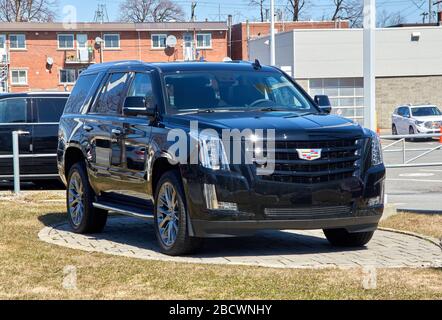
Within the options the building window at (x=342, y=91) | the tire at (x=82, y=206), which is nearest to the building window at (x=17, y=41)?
the building window at (x=342, y=91)

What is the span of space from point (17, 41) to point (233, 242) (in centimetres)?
7068

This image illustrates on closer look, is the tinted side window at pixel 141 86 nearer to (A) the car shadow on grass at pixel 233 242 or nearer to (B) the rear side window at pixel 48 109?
(A) the car shadow on grass at pixel 233 242

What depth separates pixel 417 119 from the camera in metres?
40.6

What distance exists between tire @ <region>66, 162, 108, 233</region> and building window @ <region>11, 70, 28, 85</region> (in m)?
67.7

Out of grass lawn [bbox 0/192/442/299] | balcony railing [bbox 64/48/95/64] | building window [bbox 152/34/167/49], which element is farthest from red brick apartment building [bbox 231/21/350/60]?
grass lawn [bbox 0/192/442/299]

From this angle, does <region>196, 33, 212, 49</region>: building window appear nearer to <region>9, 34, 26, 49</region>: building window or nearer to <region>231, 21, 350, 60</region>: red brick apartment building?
<region>231, 21, 350, 60</region>: red brick apartment building

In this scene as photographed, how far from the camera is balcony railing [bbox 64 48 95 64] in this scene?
77.1 meters

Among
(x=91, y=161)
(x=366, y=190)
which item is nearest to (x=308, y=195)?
(x=366, y=190)

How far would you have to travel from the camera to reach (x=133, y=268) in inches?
295

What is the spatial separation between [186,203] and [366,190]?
1.75 meters

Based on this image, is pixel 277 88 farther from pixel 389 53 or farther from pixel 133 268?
pixel 389 53

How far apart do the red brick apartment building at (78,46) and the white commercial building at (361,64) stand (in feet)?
84.1

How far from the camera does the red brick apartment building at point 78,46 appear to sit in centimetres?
7644
